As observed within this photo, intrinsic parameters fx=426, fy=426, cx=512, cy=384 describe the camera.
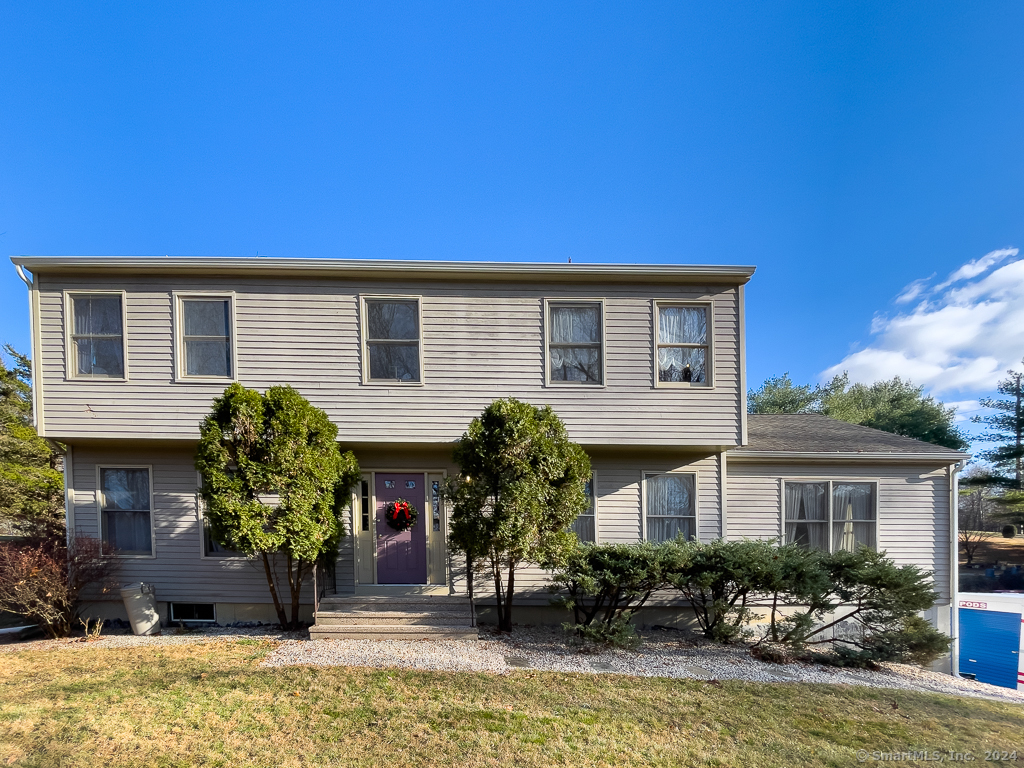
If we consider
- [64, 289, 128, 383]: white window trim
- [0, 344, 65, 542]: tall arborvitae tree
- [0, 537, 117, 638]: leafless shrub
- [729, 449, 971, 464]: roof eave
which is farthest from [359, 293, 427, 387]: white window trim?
[0, 344, 65, 542]: tall arborvitae tree

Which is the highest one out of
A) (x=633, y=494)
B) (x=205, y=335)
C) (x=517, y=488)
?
(x=205, y=335)

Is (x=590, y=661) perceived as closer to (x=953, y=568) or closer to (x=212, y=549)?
(x=212, y=549)

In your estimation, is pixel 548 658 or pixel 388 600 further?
pixel 388 600

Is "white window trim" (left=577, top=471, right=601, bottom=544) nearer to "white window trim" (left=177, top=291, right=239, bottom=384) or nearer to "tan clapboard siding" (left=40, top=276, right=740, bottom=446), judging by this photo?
"tan clapboard siding" (left=40, top=276, right=740, bottom=446)

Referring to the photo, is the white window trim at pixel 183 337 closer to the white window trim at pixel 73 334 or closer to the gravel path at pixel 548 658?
the white window trim at pixel 73 334

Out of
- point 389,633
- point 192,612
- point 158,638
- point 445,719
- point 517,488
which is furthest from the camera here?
point 192,612

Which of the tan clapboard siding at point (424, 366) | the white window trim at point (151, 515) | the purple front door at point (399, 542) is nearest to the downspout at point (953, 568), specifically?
the tan clapboard siding at point (424, 366)

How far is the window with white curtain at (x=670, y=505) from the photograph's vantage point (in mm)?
7629

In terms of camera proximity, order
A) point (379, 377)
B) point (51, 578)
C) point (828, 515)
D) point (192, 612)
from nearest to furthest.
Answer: point (51, 578) → point (379, 377) → point (192, 612) → point (828, 515)

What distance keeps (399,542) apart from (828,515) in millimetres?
7956

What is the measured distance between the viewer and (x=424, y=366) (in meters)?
7.25

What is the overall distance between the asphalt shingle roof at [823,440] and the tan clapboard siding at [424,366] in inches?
69.7

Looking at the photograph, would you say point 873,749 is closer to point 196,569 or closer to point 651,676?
point 651,676

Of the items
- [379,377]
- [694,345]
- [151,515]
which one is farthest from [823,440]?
[151,515]
